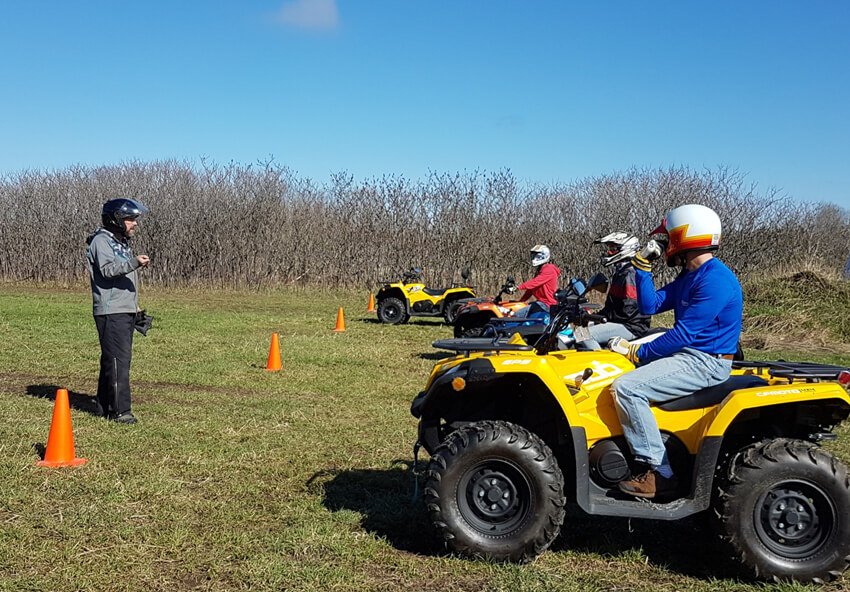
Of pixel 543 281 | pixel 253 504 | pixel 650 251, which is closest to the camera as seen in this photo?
pixel 253 504

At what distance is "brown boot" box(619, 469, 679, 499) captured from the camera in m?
4.92

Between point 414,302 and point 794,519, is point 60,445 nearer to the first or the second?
point 794,519

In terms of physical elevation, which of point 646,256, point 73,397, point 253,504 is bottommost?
point 253,504

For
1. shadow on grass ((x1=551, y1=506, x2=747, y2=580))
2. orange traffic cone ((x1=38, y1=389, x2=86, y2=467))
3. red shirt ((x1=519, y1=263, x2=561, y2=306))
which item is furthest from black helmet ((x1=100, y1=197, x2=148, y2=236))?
red shirt ((x1=519, y1=263, x2=561, y2=306))

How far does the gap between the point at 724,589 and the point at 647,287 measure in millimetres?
3040

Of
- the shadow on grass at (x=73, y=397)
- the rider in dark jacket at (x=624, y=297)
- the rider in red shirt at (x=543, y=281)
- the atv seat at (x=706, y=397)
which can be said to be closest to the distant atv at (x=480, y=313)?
the rider in red shirt at (x=543, y=281)

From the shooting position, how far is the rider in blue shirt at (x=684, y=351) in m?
4.81

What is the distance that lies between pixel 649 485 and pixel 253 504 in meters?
2.88

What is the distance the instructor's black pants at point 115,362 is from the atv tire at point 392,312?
1171 cm

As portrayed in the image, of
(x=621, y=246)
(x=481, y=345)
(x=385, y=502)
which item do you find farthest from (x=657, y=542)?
(x=621, y=246)

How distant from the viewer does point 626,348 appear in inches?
201

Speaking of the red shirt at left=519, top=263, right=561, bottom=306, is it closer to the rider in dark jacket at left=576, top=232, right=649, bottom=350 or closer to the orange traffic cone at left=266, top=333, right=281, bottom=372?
the orange traffic cone at left=266, top=333, right=281, bottom=372

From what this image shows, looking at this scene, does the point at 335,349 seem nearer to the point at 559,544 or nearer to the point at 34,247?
the point at 559,544

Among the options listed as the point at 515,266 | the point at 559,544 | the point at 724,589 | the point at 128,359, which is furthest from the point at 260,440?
the point at 515,266
